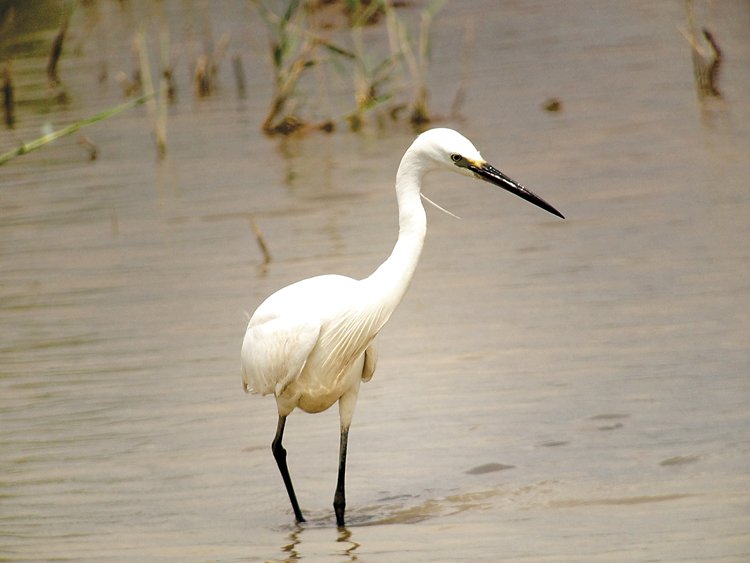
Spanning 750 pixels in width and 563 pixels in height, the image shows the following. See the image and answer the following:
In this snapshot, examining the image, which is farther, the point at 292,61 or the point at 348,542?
the point at 292,61

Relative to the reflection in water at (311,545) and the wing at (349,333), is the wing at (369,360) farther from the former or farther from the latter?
the reflection in water at (311,545)

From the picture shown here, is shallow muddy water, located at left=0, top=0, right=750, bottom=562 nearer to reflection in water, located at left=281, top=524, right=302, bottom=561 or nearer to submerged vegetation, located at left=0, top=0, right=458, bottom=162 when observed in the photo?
reflection in water, located at left=281, top=524, right=302, bottom=561

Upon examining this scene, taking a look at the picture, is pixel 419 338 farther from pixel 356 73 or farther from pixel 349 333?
pixel 356 73

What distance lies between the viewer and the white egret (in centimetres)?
480

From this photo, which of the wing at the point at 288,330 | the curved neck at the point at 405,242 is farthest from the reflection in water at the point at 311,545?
the curved neck at the point at 405,242

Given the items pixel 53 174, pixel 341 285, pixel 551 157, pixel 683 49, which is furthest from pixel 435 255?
pixel 683 49

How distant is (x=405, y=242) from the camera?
4.83 m

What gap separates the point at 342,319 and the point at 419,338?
7.45ft

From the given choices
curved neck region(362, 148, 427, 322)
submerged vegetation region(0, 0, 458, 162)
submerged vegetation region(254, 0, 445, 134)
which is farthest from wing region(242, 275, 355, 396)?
submerged vegetation region(254, 0, 445, 134)

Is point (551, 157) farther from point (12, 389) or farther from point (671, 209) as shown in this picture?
point (12, 389)

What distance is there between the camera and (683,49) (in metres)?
14.5

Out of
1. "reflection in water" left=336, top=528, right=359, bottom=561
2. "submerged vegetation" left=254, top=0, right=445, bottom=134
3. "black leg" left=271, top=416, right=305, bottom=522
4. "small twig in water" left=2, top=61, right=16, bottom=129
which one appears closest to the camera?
"reflection in water" left=336, top=528, right=359, bottom=561

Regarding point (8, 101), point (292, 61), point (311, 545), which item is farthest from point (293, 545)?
point (292, 61)

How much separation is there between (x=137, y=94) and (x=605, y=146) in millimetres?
5984
